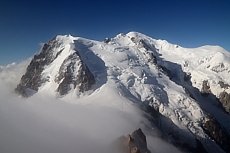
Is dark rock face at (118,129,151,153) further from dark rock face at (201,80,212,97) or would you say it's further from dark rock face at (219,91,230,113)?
dark rock face at (201,80,212,97)

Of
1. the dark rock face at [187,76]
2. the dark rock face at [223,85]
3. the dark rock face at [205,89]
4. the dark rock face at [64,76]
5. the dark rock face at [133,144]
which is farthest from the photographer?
the dark rock face at [187,76]

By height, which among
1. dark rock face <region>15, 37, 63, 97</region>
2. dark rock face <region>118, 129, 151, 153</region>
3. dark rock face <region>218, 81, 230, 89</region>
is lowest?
dark rock face <region>118, 129, 151, 153</region>

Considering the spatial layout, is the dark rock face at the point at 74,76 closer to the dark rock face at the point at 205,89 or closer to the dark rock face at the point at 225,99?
the dark rock face at the point at 205,89

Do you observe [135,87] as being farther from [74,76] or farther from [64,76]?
[64,76]

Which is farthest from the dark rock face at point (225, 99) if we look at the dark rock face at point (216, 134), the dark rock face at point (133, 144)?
the dark rock face at point (133, 144)

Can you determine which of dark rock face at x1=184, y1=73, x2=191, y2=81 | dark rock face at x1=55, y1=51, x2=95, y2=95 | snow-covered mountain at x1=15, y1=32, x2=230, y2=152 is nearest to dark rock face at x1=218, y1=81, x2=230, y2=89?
snow-covered mountain at x1=15, y1=32, x2=230, y2=152

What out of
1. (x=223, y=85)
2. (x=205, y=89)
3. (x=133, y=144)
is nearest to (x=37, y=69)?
(x=133, y=144)

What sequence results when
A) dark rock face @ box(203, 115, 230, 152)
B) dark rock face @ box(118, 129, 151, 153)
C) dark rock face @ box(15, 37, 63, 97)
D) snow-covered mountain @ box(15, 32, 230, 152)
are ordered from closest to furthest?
1. dark rock face @ box(118, 129, 151, 153)
2. snow-covered mountain @ box(15, 32, 230, 152)
3. dark rock face @ box(203, 115, 230, 152)
4. dark rock face @ box(15, 37, 63, 97)

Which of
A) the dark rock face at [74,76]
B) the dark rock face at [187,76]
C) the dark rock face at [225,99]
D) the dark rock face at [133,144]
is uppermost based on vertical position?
the dark rock face at [74,76]
